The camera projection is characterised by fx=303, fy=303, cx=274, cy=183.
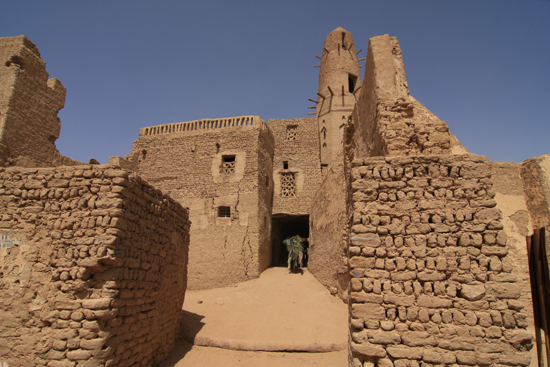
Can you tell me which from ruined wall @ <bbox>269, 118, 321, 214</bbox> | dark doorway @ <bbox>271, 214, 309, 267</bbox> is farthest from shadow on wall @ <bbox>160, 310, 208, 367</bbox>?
ruined wall @ <bbox>269, 118, 321, 214</bbox>

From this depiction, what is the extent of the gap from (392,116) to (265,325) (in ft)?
21.1

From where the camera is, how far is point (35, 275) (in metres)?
3.90

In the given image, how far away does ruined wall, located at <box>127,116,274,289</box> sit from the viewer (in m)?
12.7

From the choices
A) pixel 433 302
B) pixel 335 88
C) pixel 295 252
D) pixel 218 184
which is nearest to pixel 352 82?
pixel 335 88

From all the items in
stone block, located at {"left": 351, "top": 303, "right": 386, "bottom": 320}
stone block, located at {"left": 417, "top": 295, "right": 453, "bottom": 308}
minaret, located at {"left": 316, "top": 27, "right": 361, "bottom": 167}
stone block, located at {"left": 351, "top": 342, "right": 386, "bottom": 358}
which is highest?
minaret, located at {"left": 316, "top": 27, "right": 361, "bottom": 167}

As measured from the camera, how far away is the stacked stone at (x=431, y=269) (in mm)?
3047

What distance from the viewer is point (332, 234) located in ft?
33.3

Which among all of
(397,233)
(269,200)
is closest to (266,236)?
(269,200)

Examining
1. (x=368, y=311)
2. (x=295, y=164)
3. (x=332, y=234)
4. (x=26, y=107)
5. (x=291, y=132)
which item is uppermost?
(x=291, y=132)

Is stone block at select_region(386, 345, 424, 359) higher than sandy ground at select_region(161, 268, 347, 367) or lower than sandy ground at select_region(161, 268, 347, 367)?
higher

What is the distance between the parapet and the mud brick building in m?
8.12

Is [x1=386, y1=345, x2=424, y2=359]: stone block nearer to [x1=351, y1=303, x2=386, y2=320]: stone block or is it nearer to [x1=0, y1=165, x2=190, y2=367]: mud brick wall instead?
[x1=351, y1=303, x2=386, y2=320]: stone block

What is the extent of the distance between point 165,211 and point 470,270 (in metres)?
4.68

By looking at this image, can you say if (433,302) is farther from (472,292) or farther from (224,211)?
(224,211)
